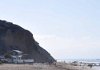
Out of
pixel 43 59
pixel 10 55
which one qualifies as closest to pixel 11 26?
pixel 43 59

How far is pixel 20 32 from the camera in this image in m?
110

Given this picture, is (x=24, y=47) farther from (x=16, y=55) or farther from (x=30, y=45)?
(x=16, y=55)

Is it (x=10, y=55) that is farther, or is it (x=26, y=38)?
(x=26, y=38)

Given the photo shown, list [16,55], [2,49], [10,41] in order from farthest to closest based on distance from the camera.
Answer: [10,41] → [2,49] → [16,55]

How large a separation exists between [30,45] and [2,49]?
14.4 m

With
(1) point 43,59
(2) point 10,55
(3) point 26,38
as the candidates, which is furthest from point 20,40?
(2) point 10,55

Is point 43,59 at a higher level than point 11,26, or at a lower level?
lower

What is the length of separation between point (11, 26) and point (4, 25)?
238 centimetres

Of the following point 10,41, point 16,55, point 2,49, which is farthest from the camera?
point 10,41

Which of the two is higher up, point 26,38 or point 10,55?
point 26,38

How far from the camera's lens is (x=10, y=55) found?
87438 mm

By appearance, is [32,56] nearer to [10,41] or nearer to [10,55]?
[10,41]

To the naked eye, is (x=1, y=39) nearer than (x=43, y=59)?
Yes

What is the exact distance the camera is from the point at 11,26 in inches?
4343
